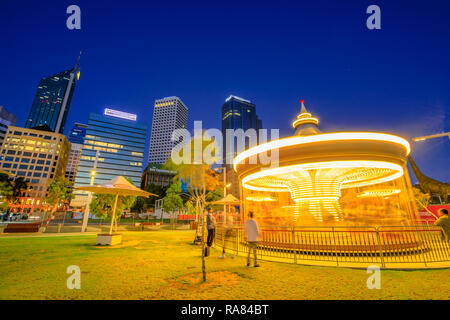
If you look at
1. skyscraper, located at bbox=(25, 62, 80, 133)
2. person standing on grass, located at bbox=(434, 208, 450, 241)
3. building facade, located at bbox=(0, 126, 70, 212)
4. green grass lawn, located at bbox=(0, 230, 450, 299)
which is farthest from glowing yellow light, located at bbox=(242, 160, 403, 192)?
skyscraper, located at bbox=(25, 62, 80, 133)

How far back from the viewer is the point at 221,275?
546 centimetres

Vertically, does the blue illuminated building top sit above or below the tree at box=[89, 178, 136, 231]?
above

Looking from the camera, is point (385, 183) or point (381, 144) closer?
point (381, 144)

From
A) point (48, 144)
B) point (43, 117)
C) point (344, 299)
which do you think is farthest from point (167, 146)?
point (344, 299)

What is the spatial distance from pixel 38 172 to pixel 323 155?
119160 mm

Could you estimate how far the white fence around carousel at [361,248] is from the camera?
671 centimetres

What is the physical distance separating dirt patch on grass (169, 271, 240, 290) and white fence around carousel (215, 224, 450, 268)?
94.4 inches

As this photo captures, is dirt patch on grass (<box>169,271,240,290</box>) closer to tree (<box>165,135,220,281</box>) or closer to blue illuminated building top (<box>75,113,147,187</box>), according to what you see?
tree (<box>165,135,220,281</box>)

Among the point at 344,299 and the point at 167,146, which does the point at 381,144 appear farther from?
the point at 167,146

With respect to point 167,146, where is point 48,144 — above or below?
below

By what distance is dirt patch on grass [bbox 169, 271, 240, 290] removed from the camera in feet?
15.0

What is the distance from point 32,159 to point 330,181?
121 metres

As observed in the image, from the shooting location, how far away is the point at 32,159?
89.6m

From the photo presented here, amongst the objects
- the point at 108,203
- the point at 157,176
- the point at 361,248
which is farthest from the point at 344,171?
the point at 157,176
